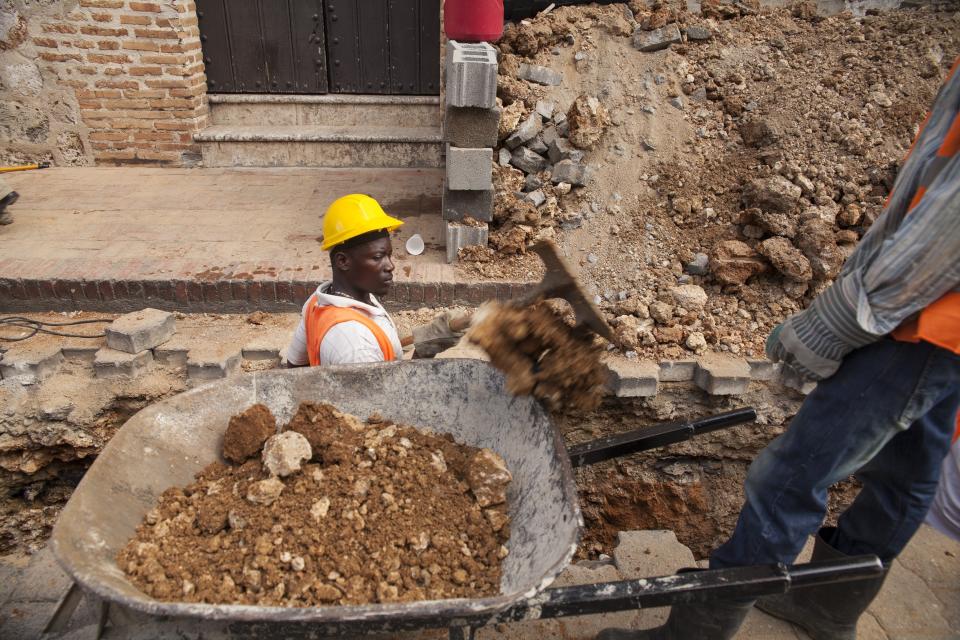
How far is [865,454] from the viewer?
74.7 inches

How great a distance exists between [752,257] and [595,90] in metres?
1.93

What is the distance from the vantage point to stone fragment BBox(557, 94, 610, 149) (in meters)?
4.45

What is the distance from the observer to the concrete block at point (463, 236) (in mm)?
4195

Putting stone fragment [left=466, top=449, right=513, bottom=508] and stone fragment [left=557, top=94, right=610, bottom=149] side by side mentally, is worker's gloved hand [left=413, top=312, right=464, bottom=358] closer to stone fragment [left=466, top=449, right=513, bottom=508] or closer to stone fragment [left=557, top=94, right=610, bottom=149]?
stone fragment [left=466, top=449, right=513, bottom=508]

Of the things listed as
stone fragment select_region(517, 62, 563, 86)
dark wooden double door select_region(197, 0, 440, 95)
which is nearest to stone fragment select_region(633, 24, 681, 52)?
stone fragment select_region(517, 62, 563, 86)

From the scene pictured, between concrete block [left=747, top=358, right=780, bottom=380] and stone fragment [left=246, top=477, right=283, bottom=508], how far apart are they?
276 cm

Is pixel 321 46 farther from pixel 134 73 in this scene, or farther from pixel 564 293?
pixel 564 293

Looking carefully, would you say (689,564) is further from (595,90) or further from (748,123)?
(595,90)

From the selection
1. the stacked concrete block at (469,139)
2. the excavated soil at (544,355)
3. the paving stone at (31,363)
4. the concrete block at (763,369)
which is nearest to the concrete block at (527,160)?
the stacked concrete block at (469,139)

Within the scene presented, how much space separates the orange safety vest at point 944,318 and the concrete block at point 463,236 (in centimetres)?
286

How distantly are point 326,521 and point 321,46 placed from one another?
5.70 meters

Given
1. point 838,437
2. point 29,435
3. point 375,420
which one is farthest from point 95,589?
point 29,435

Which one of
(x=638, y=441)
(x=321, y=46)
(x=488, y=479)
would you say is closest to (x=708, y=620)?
(x=638, y=441)

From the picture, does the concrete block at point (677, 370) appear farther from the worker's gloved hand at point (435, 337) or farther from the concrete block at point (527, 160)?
the concrete block at point (527, 160)
